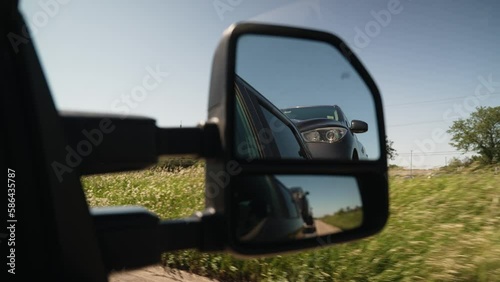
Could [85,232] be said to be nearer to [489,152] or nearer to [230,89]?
[230,89]

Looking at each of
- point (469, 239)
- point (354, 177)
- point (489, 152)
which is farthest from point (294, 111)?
point (489, 152)

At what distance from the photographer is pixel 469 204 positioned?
571 cm

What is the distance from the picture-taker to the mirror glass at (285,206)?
40.0 inches

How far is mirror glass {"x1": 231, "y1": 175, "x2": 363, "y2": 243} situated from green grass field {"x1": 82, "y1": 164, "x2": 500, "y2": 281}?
2.61 m

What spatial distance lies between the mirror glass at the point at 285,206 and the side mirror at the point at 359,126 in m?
0.84

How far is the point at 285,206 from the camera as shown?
1080mm

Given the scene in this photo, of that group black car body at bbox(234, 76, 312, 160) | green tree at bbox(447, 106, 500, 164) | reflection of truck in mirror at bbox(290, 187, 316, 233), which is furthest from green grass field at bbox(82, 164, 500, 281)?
green tree at bbox(447, 106, 500, 164)

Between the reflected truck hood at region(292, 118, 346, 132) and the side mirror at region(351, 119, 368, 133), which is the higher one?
the reflected truck hood at region(292, 118, 346, 132)

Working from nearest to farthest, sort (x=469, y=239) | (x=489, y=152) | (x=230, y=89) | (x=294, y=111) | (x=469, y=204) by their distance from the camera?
(x=230, y=89)
(x=294, y=111)
(x=469, y=239)
(x=469, y=204)
(x=489, y=152)

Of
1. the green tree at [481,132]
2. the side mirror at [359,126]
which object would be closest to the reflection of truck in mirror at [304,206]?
the side mirror at [359,126]

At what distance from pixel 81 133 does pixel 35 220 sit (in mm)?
203

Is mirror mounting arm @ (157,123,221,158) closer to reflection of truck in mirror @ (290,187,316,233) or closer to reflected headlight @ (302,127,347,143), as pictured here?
reflection of truck in mirror @ (290,187,316,233)

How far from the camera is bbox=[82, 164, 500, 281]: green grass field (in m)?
4.30

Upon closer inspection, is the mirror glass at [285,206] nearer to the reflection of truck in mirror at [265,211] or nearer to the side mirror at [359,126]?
the reflection of truck in mirror at [265,211]
